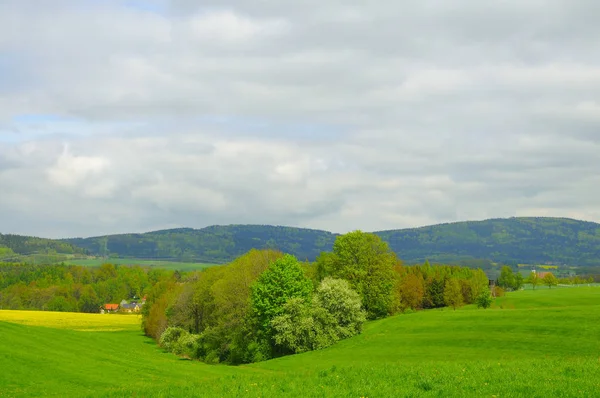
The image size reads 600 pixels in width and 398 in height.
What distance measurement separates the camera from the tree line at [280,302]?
7256 centimetres

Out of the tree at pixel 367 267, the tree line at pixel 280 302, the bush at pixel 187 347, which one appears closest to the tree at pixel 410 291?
the tree line at pixel 280 302

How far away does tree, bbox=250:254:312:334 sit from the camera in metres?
75.6

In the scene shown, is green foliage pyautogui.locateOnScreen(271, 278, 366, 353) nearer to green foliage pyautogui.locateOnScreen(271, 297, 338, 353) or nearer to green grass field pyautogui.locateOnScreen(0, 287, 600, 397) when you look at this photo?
green foliage pyautogui.locateOnScreen(271, 297, 338, 353)

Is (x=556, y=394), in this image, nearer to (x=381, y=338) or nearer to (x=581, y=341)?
(x=581, y=341)

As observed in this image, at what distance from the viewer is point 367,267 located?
3504 inches

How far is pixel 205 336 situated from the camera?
88.4m

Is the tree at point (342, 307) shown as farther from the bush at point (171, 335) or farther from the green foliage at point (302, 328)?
the bush at point (171, 335)

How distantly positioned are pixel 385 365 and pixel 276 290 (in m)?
48.6

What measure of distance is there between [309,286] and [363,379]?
59.1 meters

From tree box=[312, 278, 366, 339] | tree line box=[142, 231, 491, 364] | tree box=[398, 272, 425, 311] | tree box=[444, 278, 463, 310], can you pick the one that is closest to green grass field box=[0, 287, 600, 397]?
tree box=[312, 278, 366, 339]

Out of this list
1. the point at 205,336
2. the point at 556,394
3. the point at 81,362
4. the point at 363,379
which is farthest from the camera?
the point at 205,336

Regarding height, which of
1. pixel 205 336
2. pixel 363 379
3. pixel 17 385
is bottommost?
pixel 205 336

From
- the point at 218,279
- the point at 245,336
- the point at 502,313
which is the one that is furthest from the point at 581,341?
the point at 218,279

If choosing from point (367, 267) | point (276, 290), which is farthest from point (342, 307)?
point (367, 267)
